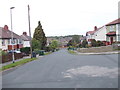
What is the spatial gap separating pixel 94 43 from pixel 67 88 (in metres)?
47.8

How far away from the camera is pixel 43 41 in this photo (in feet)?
226

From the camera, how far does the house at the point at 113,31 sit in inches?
2018

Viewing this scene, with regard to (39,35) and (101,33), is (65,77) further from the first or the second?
(101,33)

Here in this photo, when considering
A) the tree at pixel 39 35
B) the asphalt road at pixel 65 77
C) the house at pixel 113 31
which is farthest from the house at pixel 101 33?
the asphalt road at pixel 65 77

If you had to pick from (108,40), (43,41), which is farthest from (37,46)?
(108,40)

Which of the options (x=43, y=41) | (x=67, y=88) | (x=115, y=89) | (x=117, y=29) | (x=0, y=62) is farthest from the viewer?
(x=43, y=41)

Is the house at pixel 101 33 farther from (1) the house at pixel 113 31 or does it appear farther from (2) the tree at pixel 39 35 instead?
(2) the tree at pixel 39 35

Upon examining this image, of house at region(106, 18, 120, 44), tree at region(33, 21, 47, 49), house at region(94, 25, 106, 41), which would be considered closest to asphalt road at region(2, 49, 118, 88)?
house at region(106, 18, 120, 44)

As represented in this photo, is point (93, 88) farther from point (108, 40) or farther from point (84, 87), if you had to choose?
point (108, 40)

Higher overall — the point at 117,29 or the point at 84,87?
the point at 117,29

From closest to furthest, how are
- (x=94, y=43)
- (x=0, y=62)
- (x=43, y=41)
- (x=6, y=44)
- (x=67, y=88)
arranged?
1. (x=67, y=88)
2. (x=0, y=62)
3. (x=6, y=44)
4. (x=94, y=43)
5. (x=43, y=41)

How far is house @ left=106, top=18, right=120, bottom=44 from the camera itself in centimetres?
5125

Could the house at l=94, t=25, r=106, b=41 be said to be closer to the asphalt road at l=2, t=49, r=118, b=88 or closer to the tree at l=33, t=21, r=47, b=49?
the tree at l=33, t=21, r=47, b=49

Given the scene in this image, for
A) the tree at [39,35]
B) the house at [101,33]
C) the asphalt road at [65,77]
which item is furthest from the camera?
the tree at [39,35]
